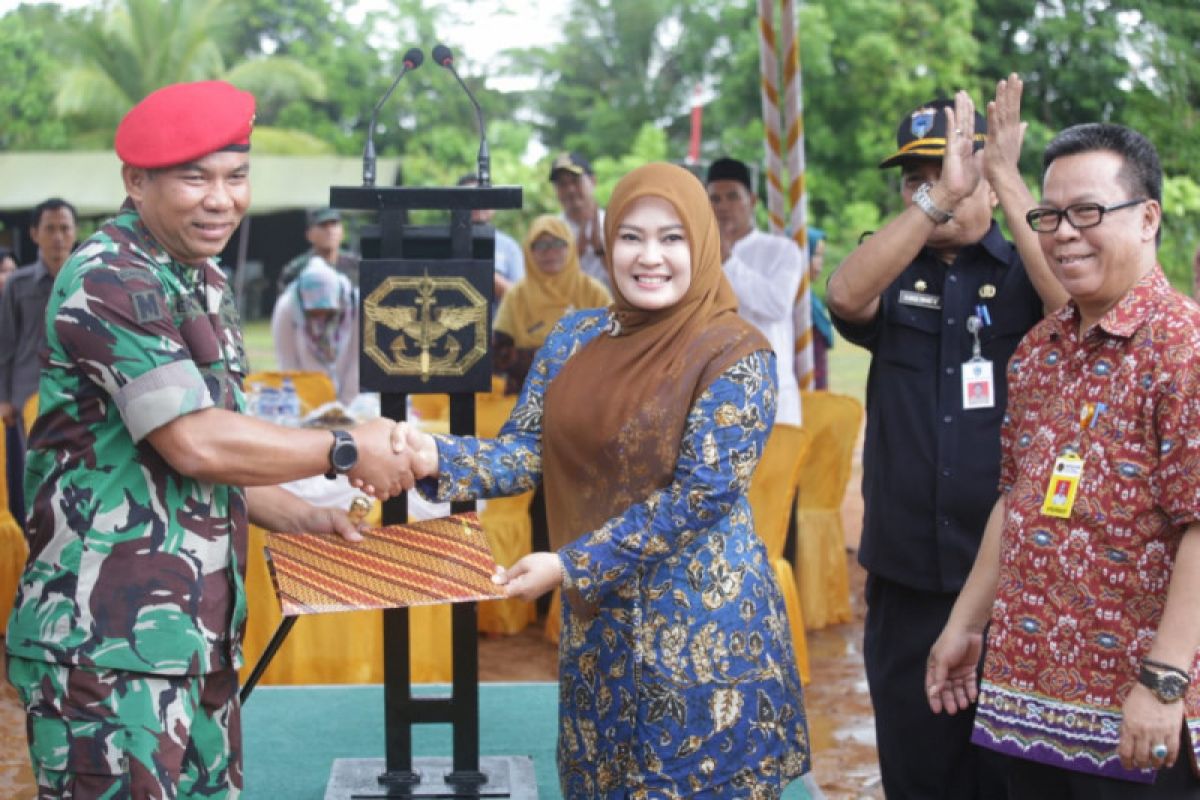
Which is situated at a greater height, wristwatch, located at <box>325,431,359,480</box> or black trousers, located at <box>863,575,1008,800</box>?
wristwatch, located at <box>325,431,359,480</box>

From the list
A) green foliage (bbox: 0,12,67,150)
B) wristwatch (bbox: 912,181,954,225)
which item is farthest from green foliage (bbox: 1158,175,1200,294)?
green foliage (bbox: 0,12,67,150)

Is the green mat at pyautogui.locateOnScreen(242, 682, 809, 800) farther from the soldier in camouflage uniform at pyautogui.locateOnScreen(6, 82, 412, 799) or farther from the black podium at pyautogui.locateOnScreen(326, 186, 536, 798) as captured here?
the soldier in camouflage uniform at pyautogui.locateOnScreen(6, 82, 412, 799)

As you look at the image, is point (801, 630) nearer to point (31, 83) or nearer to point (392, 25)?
point (31, 83)

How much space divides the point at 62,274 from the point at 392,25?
3157cm

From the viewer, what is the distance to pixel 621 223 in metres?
2.74

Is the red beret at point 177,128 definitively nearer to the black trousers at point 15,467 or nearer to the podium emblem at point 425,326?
the podium emblem at point 425,326

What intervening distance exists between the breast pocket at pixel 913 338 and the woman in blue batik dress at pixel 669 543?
654 mm

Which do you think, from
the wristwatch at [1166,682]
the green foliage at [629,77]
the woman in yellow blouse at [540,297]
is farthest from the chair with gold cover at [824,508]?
the green foliage at [629,77]

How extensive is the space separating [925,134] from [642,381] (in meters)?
1.04

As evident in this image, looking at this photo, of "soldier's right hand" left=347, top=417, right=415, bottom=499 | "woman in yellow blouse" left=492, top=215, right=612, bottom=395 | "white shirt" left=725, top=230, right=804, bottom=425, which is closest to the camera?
"soldier's right hand" left=347, top=417, right=415, bottom=499

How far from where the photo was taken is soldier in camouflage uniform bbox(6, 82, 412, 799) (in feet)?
7.83

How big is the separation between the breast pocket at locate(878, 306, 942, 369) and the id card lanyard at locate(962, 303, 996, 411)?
0.09m

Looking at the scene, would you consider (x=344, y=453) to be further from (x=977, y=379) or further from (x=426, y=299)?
(x=977, y=379)

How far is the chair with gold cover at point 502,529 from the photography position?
21.7 feet
